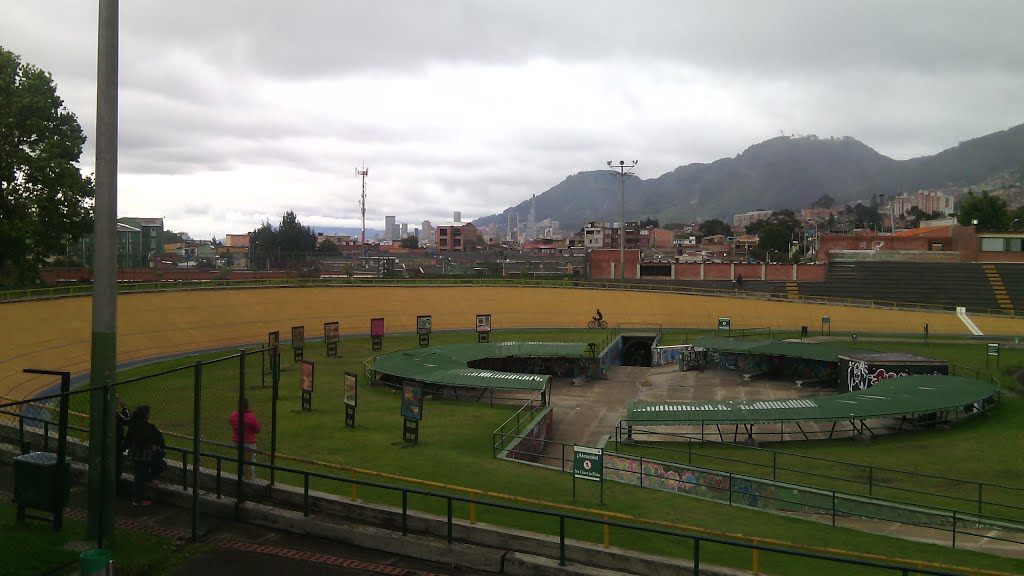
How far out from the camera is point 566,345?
32062 millimetres

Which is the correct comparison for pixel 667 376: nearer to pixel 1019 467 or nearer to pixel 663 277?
pixel 1019 467

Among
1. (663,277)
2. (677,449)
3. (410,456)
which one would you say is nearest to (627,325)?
(663,277)

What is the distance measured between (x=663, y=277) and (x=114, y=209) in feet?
193

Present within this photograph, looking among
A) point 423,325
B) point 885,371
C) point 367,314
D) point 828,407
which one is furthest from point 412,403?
point 367,314

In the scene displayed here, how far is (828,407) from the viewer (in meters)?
20.4

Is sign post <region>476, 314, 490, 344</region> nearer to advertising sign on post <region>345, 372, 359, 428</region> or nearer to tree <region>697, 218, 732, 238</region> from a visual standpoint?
advertising sign on post <region>345, 372, 359, 428</region>

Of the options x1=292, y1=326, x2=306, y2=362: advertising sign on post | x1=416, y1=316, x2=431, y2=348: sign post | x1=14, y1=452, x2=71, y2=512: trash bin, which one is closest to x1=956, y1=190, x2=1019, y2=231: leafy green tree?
x1=416, y1=316, x2=431, y2=348: sign post

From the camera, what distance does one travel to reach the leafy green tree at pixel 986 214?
94.2 metres

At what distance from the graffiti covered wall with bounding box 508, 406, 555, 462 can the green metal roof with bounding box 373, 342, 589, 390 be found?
163 centimetres

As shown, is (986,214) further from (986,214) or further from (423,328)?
(423,328)

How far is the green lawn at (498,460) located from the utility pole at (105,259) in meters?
2.74

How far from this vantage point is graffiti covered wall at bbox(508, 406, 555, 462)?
17.8 m

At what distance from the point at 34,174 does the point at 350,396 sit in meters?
27.9

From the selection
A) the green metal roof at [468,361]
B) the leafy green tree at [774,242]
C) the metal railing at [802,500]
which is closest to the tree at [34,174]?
the green metal roof at [468,361]
